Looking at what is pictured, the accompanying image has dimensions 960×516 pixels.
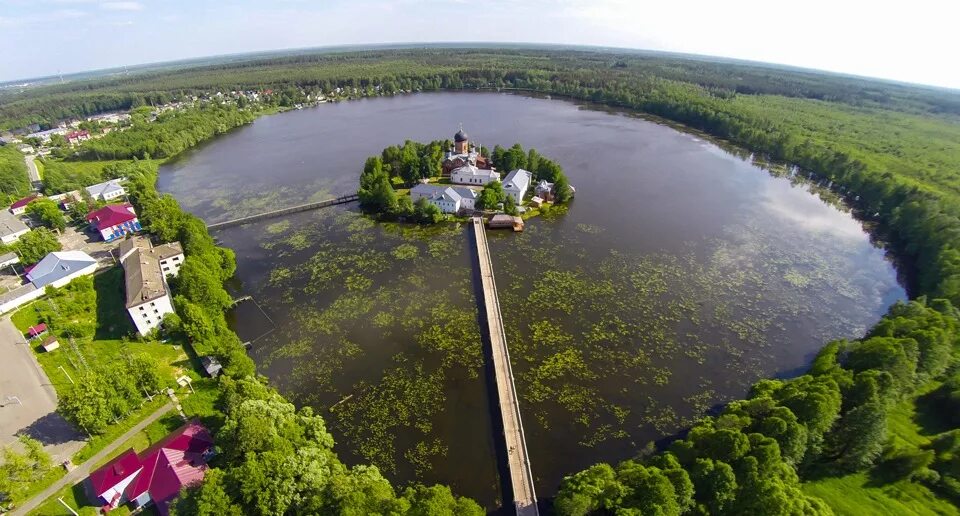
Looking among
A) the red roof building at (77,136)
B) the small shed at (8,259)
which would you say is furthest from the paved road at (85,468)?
the red roof building at (77,136)

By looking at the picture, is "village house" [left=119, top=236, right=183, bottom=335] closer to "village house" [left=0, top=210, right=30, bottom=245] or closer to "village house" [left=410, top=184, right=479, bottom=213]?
"village house" [left=0, top=210, right=30, bottom=245]

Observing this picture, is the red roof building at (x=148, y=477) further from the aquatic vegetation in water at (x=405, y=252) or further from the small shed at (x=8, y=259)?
the small shed at (x=8, y=259)

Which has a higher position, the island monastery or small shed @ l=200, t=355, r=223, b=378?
the island monastery

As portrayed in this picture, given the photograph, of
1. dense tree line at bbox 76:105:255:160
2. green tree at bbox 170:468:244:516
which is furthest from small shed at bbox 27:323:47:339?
dense tree line at bbox 76:105:255:160

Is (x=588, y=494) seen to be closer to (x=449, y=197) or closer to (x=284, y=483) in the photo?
(x=284, y=483)

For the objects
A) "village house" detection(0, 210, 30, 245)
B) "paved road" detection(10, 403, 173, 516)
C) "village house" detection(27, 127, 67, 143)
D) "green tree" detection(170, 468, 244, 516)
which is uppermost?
"village house" detection(27, 127, 67, 143)

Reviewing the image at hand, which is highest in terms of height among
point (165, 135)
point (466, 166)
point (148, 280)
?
point (165, 135)

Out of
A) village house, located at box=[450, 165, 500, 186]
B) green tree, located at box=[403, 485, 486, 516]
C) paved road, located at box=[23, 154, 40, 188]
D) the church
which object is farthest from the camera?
paved road, located at box=[23, 154, 40, 188]

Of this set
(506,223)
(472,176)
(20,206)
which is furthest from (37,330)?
(472,176)
